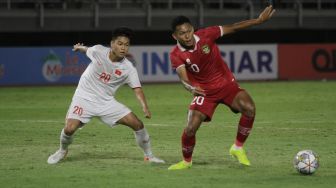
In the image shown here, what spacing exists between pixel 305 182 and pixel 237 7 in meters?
24.6

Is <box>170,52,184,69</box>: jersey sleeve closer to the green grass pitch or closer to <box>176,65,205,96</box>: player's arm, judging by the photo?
<box>176,65,205,96</box>: player's arm

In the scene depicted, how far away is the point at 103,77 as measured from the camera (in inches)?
414

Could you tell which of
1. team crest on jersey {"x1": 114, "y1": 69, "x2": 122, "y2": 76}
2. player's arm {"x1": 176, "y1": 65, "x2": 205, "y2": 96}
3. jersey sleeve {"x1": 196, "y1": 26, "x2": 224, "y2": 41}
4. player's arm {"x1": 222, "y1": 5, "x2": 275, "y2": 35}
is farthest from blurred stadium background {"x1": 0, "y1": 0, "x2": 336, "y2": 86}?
player's arm {"x1": 176, "y1": 65, "x2": 205, "y2": 96}

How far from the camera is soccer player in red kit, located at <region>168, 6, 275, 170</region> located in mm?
9906

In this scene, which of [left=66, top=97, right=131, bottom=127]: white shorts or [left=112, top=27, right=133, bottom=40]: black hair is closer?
[left=112, top=27, right=133, bottom=40]: black hair

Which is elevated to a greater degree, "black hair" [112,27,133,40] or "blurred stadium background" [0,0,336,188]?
"black hair" [112,27,133,40]

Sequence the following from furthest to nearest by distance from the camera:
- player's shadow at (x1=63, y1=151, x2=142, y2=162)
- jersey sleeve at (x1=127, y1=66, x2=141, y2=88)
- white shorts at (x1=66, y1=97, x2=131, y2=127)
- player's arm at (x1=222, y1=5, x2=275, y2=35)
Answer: player's shadow at (x1=63, y1=151, x2=142, y2=162) → white shorts at (x1=66, y1=97, x2=131, y2=127) → jersey sleeve at (x1=127, y1=66, x2=141, y2=88) → player's arm at (x1=222, y1=5, x2=275, y2=35)

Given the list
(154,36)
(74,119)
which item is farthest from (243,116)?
(154,36)

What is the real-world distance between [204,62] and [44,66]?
17670mm

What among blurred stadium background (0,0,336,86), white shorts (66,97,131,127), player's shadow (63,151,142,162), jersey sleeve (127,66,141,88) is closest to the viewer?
jersey sleeve (127,66,141,88)

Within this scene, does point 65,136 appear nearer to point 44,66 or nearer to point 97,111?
point 97,111

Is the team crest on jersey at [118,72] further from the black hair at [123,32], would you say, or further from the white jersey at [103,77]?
the black hair at [123,32]

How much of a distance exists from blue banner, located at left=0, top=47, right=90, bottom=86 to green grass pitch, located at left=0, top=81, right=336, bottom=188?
4.64m

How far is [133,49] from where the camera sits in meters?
27.7
